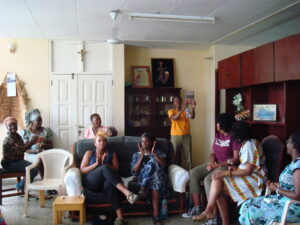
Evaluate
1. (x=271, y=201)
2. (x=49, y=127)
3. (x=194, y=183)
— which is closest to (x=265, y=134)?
(x=194, y=183)

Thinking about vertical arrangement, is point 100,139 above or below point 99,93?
below

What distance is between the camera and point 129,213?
359 centimetres

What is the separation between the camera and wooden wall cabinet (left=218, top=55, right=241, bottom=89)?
183 inches

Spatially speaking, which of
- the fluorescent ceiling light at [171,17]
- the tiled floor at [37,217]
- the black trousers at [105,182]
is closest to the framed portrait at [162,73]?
the fluorescent ceiling light at [171,17]

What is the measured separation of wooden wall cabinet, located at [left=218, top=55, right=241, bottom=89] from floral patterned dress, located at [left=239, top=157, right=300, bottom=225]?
7.55 feet

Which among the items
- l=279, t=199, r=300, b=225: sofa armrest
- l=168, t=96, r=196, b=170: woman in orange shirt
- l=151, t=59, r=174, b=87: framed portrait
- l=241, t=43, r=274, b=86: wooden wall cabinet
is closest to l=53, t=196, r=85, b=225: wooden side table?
l=279, t=199, r=300, b=225: sofa armrest

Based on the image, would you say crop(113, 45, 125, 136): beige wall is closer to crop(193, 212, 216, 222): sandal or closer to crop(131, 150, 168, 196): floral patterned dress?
crop(131, 150, 168, 196): floral patterned dress

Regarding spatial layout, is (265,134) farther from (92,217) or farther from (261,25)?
(92,217)

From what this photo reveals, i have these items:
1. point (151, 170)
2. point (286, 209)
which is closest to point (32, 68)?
point (151, 170)

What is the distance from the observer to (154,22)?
4.64 metres

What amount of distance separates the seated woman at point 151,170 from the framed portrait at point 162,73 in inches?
104

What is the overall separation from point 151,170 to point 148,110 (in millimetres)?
2717

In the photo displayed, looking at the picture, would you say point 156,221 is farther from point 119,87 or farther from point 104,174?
point 119,87

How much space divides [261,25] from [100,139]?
10.2 feet
